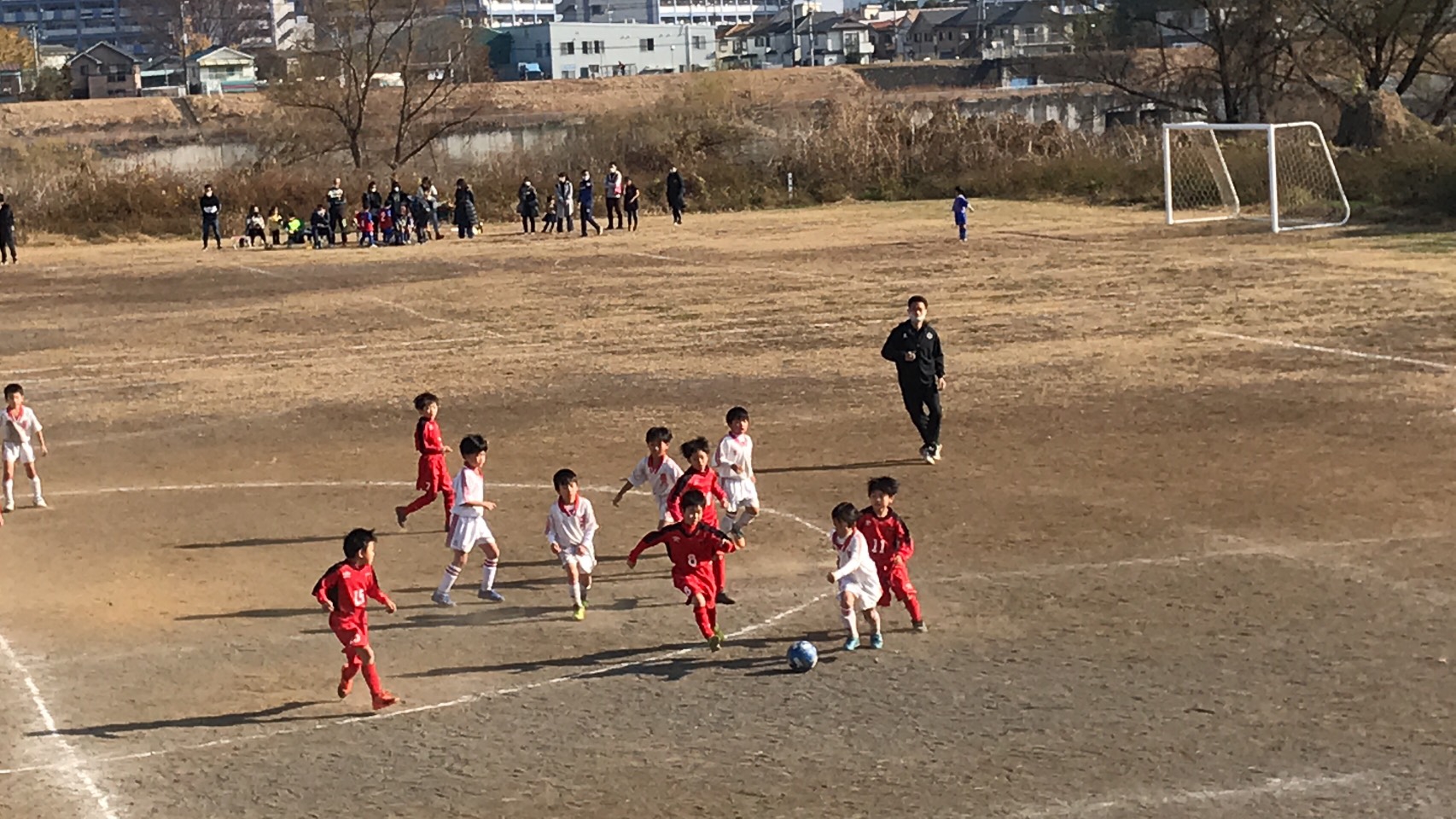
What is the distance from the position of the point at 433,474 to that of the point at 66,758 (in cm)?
541

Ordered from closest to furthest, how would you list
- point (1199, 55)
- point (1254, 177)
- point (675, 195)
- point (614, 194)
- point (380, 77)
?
point (1254, 177) → point (614, 194) → point (675, 195) → point (380, 77) → point (1199, 55)

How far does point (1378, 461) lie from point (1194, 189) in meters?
30.2

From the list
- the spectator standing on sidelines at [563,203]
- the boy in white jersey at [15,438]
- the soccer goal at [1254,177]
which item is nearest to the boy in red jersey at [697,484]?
the boy in white jersey at [15,438]

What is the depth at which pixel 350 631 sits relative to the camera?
10398 millimetres

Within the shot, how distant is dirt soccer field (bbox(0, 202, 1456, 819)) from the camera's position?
932 centimetres

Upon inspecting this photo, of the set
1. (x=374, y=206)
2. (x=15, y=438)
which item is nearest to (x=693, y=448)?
(x=15, y=438)

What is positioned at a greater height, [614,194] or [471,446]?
[614,194]

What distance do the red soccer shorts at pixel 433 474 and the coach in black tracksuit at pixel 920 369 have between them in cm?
459

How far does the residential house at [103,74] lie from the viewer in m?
120

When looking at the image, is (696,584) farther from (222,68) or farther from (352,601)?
(222,68)

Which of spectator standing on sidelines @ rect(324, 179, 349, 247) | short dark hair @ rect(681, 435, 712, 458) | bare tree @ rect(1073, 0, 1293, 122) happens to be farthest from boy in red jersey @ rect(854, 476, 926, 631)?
bare tree @ rect(1073, 0, 1293, 122)

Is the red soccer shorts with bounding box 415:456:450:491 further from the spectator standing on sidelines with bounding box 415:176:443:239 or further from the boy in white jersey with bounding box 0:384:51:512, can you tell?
the spectator standing on sidelines with bounding box 415:176:443:239

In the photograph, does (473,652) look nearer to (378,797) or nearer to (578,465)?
(378,797)

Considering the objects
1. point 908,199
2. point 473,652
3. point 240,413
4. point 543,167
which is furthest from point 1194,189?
point 473,652
